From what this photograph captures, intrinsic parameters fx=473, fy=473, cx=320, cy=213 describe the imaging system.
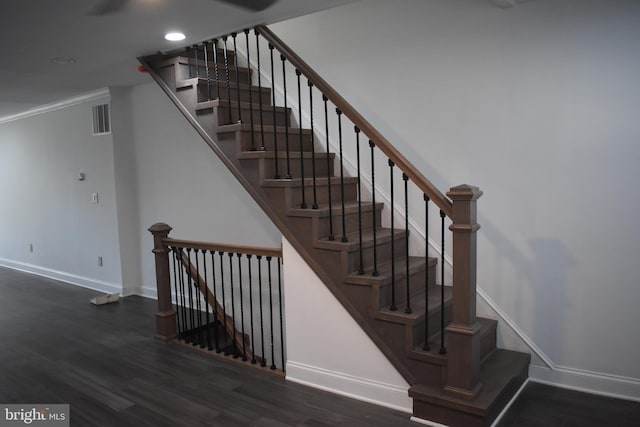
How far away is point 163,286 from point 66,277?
10.8 ft

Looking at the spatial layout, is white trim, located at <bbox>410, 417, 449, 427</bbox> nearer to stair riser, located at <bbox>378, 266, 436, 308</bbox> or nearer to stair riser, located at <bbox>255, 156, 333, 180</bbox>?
stair riser, located at <bbox>378, 266, 436, 308</bbox>

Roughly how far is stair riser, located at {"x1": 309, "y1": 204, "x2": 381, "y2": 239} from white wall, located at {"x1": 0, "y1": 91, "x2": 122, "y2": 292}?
348 centimetres

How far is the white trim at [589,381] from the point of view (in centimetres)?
277

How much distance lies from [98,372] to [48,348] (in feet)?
2.71

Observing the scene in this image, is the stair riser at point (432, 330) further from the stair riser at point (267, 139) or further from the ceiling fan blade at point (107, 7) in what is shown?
the ceiling fan blade at point (107, 7)

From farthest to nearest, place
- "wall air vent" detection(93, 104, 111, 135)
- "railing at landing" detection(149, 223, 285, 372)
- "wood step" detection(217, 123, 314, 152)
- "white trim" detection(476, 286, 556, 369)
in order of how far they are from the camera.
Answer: "wall air vent" detection(93, 104, 111, 135) < "railing at landing" detection(149, 223, 285, 372) < "wood step" detection(217, 123, 314, 152) < "white trim" detection(476, 286, 556, 369)

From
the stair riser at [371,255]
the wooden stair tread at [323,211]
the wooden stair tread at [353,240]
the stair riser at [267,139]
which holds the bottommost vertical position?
the stair riser at [371,255]

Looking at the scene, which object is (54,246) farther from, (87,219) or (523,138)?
(523,138)

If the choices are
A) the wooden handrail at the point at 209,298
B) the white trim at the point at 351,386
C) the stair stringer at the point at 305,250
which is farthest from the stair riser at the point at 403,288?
the wooden handrail at the point at 209,298

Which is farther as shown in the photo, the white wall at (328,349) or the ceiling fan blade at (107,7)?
the white wall at (328,349)

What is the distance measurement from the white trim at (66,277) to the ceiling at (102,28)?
2.55 m

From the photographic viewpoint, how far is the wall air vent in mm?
5492

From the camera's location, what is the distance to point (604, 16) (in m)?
2.69

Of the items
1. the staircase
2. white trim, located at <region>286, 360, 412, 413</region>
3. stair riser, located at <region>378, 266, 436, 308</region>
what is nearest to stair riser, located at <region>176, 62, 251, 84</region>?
the staircase
